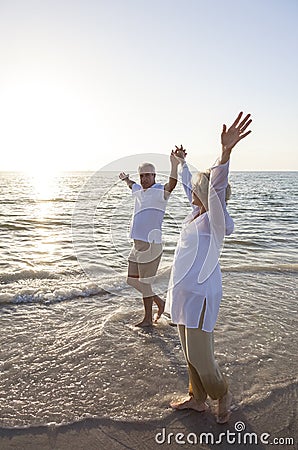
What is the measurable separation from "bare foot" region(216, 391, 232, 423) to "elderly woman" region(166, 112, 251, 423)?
4.2 inches

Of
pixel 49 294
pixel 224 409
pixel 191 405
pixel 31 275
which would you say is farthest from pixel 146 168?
pixel 31 275

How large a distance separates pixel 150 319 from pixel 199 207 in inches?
111

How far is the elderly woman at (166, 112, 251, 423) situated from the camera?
3014 mm

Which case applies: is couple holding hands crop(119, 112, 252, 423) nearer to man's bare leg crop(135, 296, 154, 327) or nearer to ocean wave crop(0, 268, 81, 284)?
man's bare leg crop(135, 296, 154, 327)

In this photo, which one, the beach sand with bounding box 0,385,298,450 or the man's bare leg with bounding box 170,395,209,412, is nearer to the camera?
the beach sand with bounding box 0,385,298,450

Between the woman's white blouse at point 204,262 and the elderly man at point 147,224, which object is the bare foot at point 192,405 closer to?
the woman's white blouse at point 204,262

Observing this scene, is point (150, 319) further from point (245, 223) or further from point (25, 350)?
point (245, 223)

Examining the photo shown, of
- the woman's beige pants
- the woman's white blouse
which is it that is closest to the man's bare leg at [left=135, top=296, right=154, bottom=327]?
the woman's beige pants

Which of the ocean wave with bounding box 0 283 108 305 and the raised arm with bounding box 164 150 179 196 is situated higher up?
the raised arm with bounding box 164 150 179 196

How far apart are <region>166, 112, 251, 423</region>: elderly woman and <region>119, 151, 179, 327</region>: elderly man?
5.80ft

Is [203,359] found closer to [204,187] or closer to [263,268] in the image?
[204,187]

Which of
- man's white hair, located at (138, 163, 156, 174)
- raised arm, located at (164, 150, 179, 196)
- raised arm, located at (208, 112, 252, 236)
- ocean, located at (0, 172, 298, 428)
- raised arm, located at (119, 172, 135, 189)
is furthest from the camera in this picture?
raised arm, located at (119, 172, 135, 189)

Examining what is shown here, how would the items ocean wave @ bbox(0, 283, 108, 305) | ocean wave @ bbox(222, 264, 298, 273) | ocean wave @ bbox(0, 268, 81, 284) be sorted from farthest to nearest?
1. ocean wave @ bbox(222, 264, 298, 273)
2. ocean wave @ bbox(0, 268, 81, 284)
3. ocean wave @ bbox(0, 283, 108, 305)

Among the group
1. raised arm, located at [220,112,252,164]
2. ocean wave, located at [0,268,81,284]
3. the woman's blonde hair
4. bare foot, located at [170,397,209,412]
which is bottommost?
ocean wave, located at [0,268,81,284]
